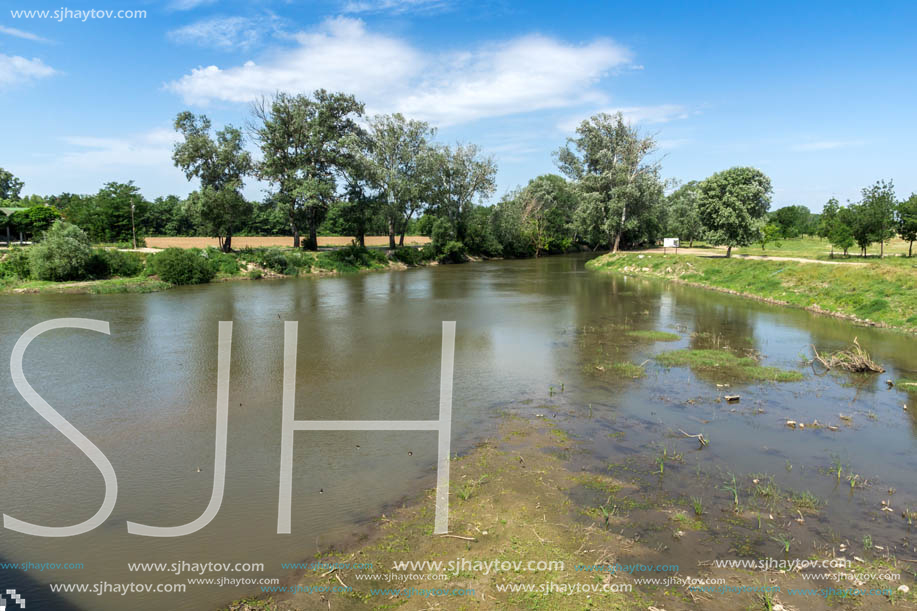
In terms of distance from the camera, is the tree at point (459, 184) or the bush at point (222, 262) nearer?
the bush at point (222, 262)

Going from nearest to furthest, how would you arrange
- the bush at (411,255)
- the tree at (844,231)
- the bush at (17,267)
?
the bush at (17,267)
the tree at (844,231)
the bush at (411,255)

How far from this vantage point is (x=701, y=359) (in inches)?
586

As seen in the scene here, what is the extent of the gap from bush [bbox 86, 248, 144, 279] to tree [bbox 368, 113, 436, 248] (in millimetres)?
25712

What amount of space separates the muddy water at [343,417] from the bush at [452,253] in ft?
128

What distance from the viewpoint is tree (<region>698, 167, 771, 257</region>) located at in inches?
1523

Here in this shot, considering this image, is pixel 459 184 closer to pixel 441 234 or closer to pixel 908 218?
pixel 441 234

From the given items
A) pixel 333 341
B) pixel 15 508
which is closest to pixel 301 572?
pixel 15 508

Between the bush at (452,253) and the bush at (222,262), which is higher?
the bush at (452,253)

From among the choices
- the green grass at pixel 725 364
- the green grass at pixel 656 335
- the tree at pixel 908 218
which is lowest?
the green grass at pixel 725 364

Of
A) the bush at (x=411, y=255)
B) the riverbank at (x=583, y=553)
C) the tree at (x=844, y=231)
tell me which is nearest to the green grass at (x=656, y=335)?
the riverbank at (x=583, y=553)

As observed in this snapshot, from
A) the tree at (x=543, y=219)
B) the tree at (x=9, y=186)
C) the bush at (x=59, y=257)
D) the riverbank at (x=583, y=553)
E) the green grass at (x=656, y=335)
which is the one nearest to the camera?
the riverbank at (x=583, y=553)

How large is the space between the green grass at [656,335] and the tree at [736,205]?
989 inches

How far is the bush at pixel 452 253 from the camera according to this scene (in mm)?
61325

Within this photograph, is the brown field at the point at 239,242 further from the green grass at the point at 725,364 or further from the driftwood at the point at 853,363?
the driftwood at the point at 853,363
